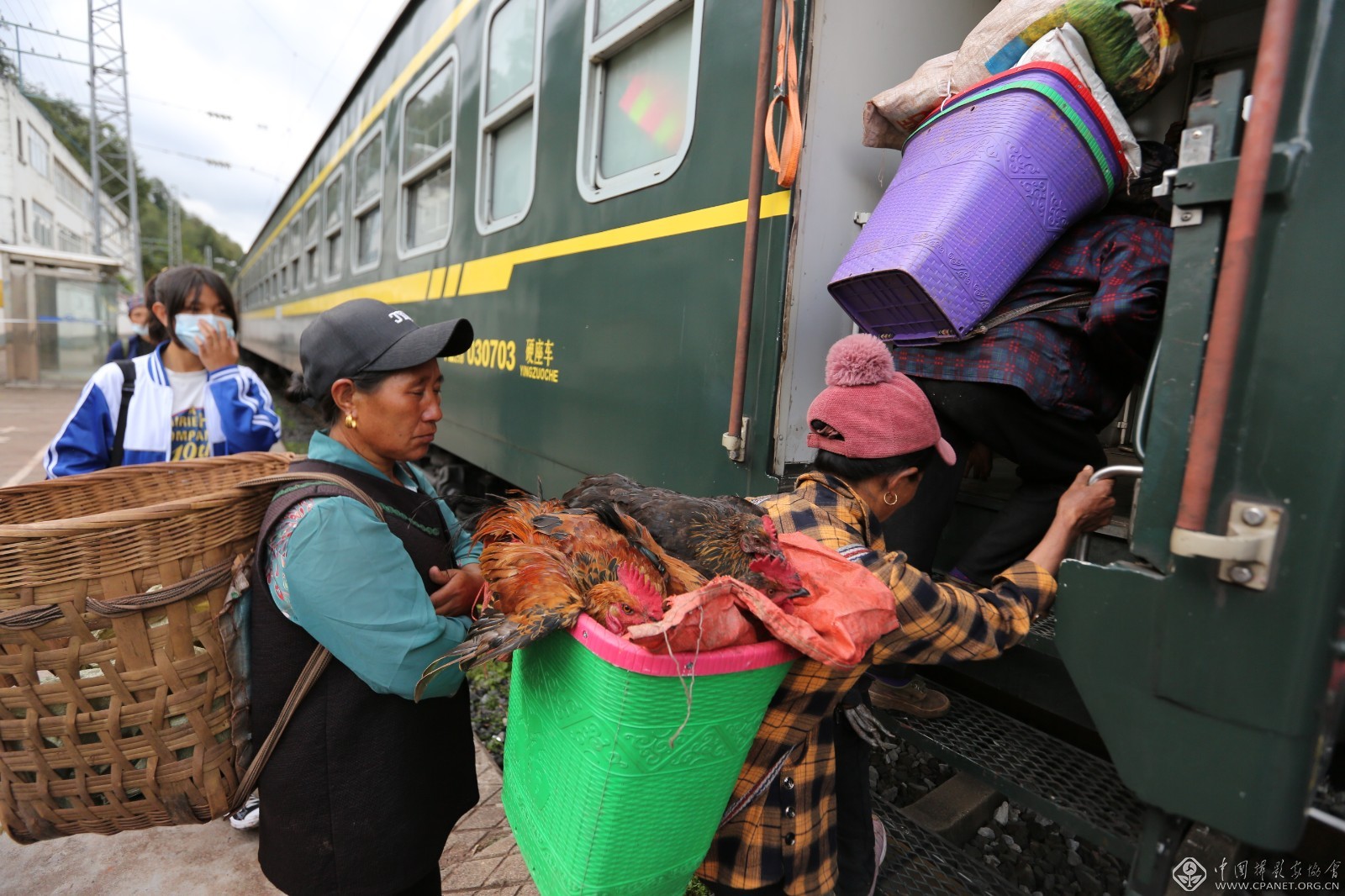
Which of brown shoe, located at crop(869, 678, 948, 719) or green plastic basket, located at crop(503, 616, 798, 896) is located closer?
green plastic basket, located at crop(503, 616, 798, 896)

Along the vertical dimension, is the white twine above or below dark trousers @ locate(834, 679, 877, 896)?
above

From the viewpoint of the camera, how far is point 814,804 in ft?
4.62

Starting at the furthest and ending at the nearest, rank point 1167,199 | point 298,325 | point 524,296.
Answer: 1. point 298,325
2. point 524,296
3. point 1167,199

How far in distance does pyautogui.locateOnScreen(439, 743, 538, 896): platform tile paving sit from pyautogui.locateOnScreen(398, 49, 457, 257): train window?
312 cm

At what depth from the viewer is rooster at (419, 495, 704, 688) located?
100 cm

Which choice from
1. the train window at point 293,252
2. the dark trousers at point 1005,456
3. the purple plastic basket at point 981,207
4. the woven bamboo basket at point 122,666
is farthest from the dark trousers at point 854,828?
the train window at point 293,252

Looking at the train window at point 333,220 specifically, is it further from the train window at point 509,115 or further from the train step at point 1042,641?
the train step at point 1042,641

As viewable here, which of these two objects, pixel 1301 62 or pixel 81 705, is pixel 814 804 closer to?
pixel 81 705

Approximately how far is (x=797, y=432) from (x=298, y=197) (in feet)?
35.2

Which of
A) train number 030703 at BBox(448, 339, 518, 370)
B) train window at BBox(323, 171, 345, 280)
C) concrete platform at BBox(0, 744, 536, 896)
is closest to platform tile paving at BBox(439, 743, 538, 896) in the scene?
concrete platform at BBox(0, 744, 536, 896)

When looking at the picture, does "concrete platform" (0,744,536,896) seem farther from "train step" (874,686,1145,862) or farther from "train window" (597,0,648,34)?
"train window" (597,0,648,34)

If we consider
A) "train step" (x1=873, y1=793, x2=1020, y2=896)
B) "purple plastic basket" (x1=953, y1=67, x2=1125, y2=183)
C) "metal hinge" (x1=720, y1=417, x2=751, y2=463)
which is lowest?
"train step" (x1=873, y1=793, x2=1020, y2=896)

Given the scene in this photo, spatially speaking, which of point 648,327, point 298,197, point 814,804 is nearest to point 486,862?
point 814,804

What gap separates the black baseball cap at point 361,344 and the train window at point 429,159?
10.3ft
